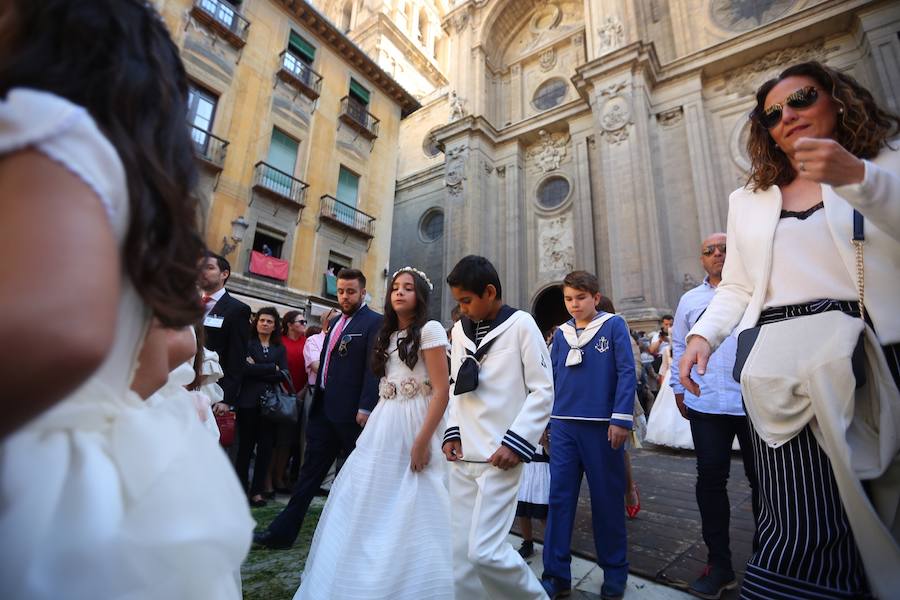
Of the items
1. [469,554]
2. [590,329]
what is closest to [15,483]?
[469,554]

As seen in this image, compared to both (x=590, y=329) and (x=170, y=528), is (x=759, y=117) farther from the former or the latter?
(x=170, y=528)

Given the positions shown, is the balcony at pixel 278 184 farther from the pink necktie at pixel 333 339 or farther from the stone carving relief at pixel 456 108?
the pink necktie at pixel 333 339

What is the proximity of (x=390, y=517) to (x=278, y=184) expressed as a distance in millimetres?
13002

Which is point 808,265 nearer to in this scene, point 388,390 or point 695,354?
point 695,354

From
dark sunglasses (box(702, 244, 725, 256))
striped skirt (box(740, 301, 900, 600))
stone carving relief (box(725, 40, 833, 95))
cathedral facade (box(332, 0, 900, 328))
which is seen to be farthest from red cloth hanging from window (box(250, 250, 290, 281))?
stone carving relief (box(725, 40, 833, 95))

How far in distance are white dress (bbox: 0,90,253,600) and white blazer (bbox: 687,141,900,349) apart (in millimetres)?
1694

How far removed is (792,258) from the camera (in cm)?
148

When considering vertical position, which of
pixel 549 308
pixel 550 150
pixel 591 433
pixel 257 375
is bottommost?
pixel 591 433

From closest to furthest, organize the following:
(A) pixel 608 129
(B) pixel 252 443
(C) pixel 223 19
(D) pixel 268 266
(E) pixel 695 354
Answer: (E) pixel 695 354 → (B) pixel 252 443 → (D) pixel 268 266 → (C) pixel 223 19 → (A) pixel 608 129

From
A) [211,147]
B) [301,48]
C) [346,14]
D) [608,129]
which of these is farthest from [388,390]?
[346,14]

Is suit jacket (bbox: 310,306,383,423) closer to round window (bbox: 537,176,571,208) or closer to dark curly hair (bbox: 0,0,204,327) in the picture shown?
dark curly hair (bbox: 0,0,204,327)

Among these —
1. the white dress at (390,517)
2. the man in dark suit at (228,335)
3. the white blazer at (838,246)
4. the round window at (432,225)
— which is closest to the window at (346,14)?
the round window at (432,225)

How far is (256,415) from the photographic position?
4.61 metres

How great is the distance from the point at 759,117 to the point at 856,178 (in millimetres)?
736
